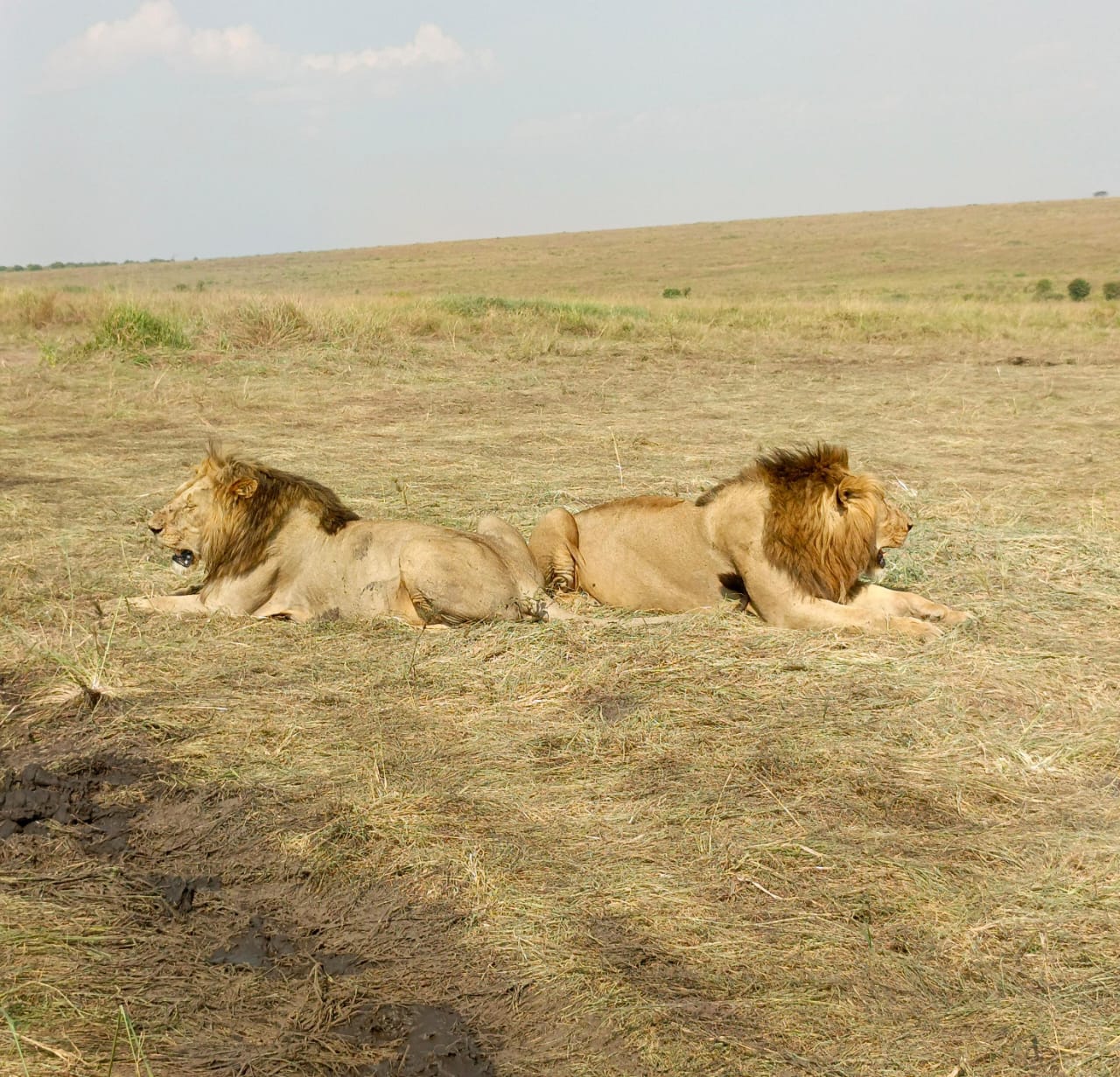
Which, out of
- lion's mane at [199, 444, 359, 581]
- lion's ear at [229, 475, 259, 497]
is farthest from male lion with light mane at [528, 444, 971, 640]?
lion's ear at [229, 475, 259, 497]

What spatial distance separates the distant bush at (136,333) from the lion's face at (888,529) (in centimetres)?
1456

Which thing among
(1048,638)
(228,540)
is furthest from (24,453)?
(1048,638)

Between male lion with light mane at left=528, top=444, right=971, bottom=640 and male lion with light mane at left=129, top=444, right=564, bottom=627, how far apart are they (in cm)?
49

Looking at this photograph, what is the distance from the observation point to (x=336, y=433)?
14.0 metres

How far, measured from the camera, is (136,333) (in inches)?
757

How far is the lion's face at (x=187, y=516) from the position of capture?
743cm

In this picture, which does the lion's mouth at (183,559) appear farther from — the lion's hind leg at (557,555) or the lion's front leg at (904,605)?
the lion's front leg at (904,605)

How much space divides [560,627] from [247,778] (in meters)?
2.26

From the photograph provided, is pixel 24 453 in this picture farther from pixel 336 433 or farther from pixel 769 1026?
pixel 769 1026

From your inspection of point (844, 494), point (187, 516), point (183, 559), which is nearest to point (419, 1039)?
point (844, 494)

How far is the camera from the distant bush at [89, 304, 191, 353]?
62.4ft

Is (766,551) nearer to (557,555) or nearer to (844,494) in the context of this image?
(844,494)

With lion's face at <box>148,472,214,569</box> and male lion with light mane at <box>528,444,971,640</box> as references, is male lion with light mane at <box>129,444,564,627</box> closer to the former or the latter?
lion's face at <box>148,472,214,569</box>

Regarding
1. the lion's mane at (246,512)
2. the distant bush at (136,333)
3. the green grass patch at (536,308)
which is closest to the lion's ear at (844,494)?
the lion's mane at (246,512)
